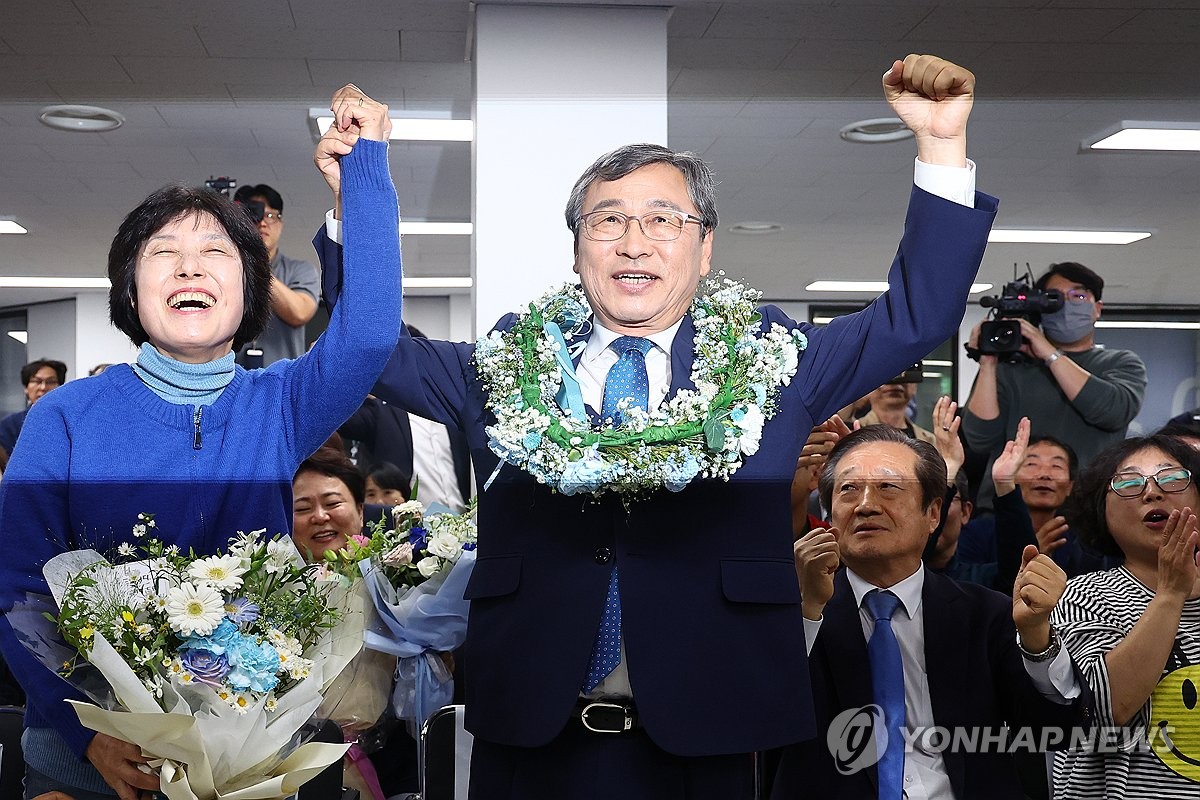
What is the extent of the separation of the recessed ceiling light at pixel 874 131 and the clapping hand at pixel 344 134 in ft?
3.37

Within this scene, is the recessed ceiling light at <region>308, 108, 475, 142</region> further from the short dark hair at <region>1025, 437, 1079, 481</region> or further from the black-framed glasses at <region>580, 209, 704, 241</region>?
the short dark hair at <region>1025, 437, 1079, 481</region>

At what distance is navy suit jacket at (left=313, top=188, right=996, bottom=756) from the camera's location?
1539mm

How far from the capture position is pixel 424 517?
231 cm

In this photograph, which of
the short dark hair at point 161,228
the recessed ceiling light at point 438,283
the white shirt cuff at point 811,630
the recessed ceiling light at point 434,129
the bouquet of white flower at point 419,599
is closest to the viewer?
the short dark hair at point 161,228

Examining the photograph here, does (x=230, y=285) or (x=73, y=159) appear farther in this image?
(x=73, y=159)

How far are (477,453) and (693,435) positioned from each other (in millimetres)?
318

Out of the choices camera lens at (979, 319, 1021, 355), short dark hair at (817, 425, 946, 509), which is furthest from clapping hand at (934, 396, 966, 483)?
camera lens at (979, 319, 1021, 355)

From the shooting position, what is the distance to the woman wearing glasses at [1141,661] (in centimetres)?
198

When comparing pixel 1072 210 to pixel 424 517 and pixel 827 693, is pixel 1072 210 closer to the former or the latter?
pixel 827 693

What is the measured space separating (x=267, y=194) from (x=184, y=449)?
84 cm

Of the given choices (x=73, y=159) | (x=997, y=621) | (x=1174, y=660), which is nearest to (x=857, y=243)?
(x=997, y=621)

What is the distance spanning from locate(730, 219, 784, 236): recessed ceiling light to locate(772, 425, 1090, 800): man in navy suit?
0.48 meters

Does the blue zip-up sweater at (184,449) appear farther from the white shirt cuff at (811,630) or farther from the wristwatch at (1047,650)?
the wristwatch at (1047,650)

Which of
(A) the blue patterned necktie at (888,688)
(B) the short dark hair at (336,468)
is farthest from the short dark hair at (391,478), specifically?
(A) the blue patterned necktie at (888,688)
